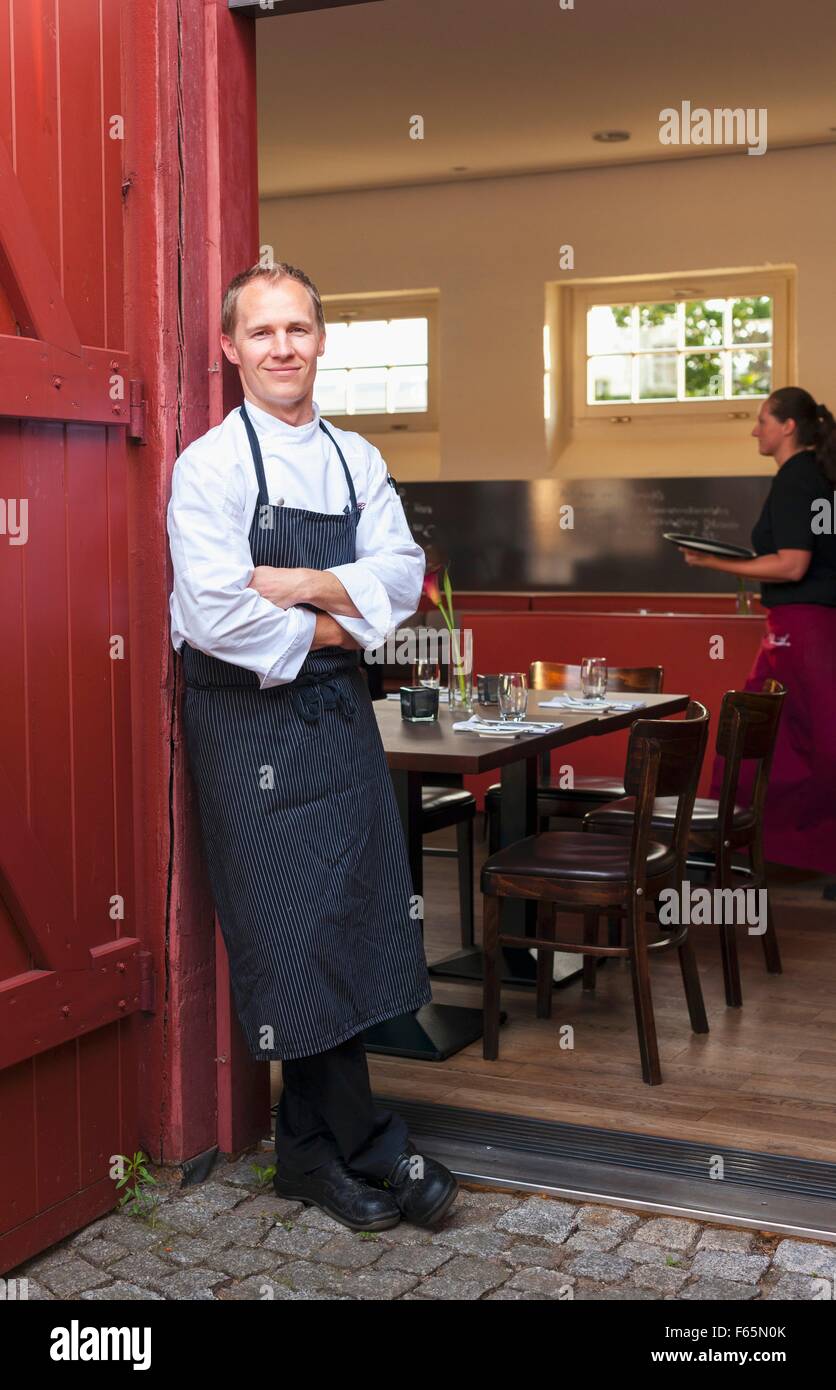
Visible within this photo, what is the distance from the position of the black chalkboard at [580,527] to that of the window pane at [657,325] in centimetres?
88

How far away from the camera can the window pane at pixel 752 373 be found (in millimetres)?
9258

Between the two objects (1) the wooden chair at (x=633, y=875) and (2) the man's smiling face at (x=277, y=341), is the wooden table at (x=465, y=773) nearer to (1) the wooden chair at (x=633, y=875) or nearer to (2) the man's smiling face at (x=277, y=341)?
(1) the wooden chair at (x=633, y=875)

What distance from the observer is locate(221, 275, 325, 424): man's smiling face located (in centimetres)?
297

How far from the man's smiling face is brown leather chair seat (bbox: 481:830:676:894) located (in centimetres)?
147

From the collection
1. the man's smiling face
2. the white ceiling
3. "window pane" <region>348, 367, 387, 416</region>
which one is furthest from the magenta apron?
"window pane" <region>348, 367, 387, 416</region>

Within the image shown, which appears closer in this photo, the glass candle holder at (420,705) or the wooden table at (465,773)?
the wooden table at (465,773)

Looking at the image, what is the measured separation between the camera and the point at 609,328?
9.66m

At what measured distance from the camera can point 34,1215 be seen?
2.88 meters

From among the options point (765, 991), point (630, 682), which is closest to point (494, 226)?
point (630, 682)

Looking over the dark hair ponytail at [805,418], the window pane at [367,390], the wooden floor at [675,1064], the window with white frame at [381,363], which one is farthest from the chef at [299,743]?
the window pane at [367,390]

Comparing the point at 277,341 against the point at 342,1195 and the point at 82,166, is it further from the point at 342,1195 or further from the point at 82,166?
the point at 342,1195

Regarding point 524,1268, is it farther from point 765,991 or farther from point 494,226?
point 494,226

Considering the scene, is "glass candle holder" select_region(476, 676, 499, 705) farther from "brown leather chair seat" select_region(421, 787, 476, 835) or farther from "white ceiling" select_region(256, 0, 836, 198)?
"white ceiling" select_region(256, 0, 836, 198)

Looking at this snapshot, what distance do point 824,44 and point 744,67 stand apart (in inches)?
18.1
